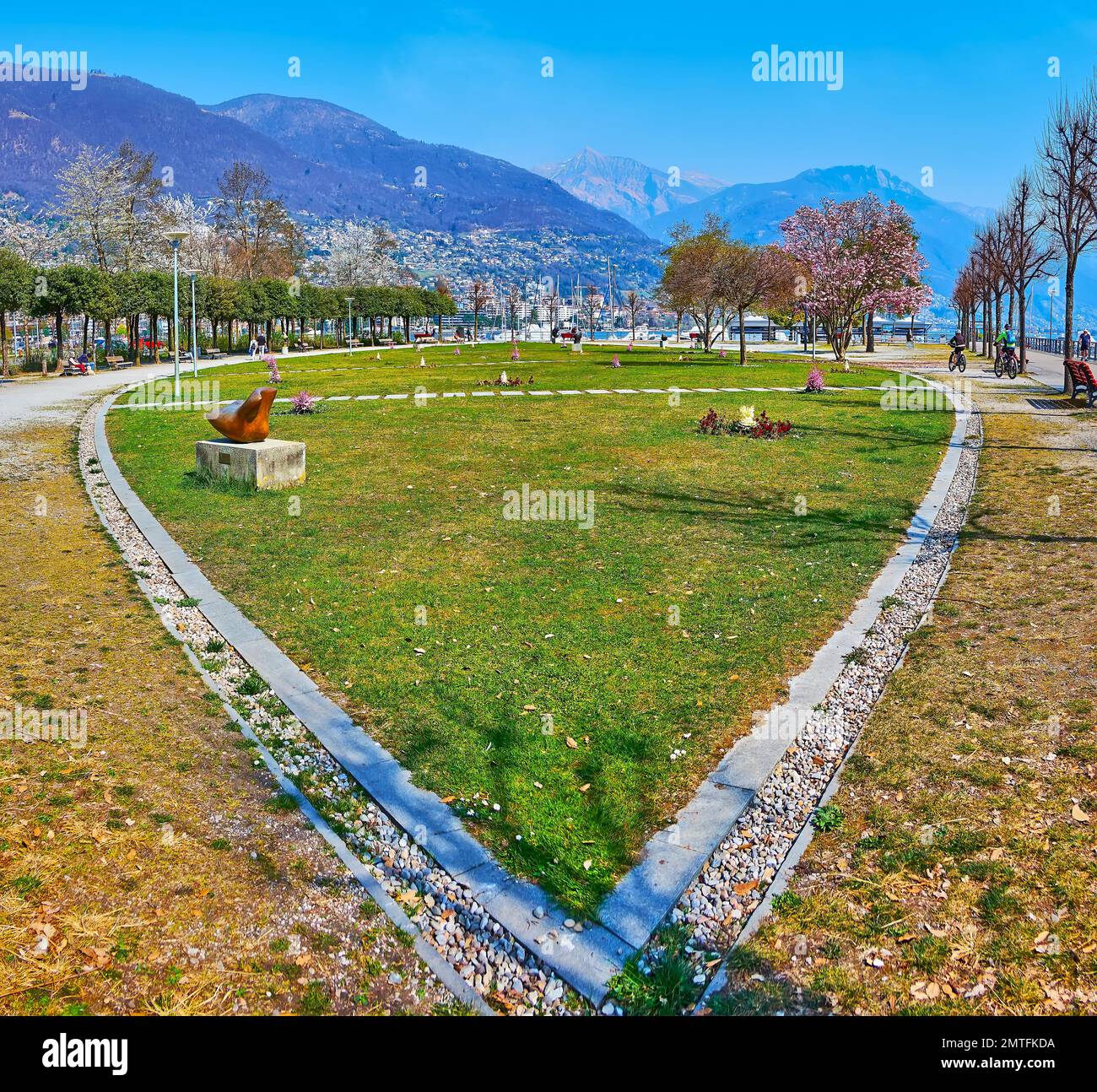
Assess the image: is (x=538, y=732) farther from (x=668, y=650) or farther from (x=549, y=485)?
(x=549, y=485)

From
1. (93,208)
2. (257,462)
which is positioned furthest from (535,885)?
(93,208)

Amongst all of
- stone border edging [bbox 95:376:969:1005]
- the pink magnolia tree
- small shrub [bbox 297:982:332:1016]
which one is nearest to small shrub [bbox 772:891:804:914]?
stone border edging [bbox 95:376:969:1005]

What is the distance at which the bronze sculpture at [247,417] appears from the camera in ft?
46.7

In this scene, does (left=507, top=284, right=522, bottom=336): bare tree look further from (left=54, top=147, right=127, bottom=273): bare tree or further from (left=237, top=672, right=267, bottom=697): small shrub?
(left=237, top=672, right=267, bottom=697): small shrub

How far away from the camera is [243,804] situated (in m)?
5.32

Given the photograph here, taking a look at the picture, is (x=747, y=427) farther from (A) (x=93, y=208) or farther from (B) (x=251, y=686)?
(A) (x=93, y=208)

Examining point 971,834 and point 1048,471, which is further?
point 1048,471

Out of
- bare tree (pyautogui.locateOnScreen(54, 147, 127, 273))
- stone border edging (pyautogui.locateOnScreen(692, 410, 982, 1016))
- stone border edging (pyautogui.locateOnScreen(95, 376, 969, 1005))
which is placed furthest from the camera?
A: bare tree (pyautogui.locateOnScreen(54, 147, 127, 273))

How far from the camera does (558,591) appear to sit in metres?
9.49

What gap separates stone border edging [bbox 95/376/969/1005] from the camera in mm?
4328

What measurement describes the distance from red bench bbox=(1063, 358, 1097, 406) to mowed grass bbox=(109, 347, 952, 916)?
878 cm
